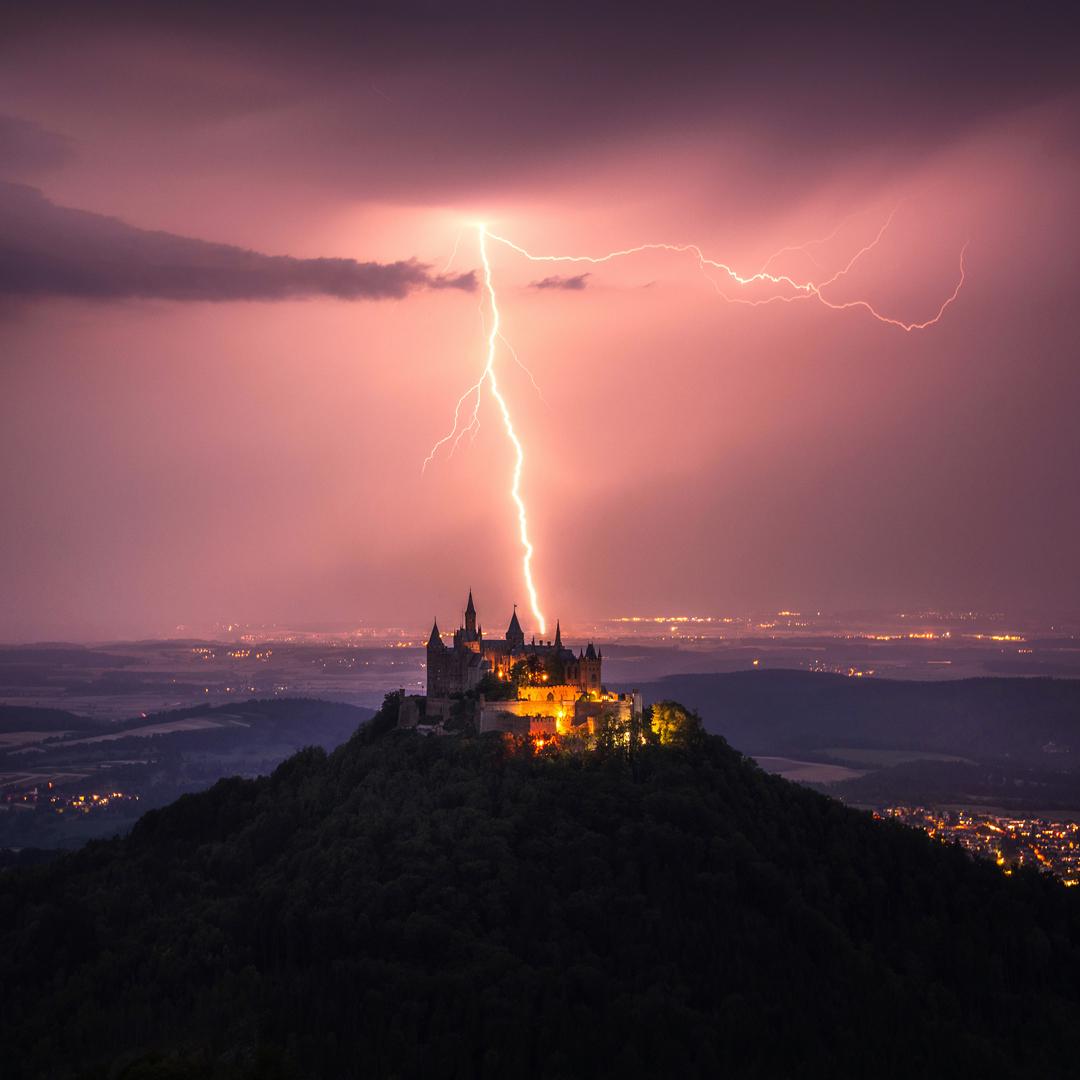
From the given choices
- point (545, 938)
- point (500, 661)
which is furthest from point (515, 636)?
point (545, 938)

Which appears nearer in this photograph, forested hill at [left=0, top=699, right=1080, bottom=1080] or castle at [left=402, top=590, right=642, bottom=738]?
forested hill at [left=0, top=699, right=1080, bottom=1080]

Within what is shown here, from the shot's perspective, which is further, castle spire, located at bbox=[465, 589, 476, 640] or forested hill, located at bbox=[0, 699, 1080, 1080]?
castle spire, located at bbox=[465, 589, 476, 640]

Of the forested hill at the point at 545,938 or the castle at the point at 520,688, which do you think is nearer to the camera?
the forested hill at the point at 545,938

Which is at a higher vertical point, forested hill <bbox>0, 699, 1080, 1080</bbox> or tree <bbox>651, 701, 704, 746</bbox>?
tree <bbox>651, 701, 704, 746</bbox>

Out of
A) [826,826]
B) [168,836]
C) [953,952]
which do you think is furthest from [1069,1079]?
[168,836]

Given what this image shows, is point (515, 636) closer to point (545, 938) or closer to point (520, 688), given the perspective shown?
point (520, 688)
